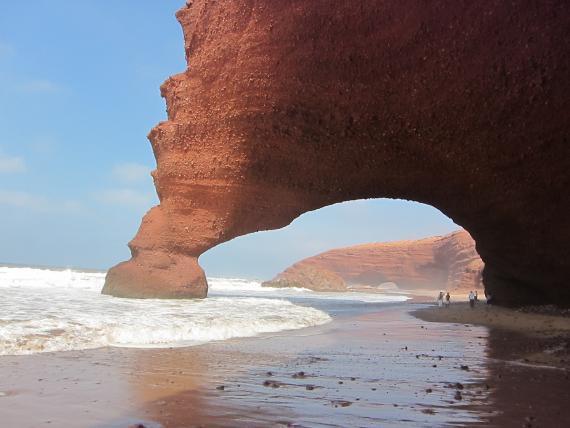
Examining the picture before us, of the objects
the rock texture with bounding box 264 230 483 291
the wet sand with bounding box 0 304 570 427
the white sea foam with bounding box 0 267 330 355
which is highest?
the rock texture with bounding box 264 230 483 291

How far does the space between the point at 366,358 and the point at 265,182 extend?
834 centimetres

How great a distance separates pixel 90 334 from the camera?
6.64 m

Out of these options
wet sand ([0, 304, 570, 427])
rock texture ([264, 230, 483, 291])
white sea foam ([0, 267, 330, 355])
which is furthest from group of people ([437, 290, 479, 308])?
rock texture ([264, 230, 483, 291])

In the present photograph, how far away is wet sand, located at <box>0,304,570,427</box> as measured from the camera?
3223 mm

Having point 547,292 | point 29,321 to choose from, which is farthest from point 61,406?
point 547,292

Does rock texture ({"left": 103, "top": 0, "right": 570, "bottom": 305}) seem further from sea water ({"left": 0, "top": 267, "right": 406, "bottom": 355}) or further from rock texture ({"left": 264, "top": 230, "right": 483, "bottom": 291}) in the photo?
rock texture ({"left": 264, "top": 230, "right": 483, "bottom": 291})

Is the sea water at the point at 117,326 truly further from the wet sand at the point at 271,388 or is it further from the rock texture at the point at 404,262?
the rock texture at the point at 404,262

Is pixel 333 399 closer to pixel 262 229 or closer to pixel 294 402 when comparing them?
pixel 294 402

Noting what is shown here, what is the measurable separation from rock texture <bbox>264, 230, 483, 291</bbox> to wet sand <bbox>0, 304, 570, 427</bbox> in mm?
39933

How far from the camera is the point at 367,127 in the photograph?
11.0 meters

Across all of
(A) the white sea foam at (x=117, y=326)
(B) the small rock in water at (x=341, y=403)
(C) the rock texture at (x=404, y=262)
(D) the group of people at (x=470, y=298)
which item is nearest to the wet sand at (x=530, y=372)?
(B) the small rock in water at (x=341, y=403)

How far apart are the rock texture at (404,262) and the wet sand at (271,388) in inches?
1572

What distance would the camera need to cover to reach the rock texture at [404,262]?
52.0 meters

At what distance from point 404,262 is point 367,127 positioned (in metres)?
52.8
